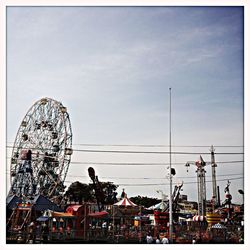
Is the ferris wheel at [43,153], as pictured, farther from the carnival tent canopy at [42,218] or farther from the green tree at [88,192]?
the green tree at [88,192]

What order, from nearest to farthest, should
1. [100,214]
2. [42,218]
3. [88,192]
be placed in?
1. [100,214]
2. [42,218]
3. [88,192]

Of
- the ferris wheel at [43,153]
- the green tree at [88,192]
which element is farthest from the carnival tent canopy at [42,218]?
the green tree at [88,192]

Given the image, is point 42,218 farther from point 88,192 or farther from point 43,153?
point 88,192

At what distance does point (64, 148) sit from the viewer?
299 inches

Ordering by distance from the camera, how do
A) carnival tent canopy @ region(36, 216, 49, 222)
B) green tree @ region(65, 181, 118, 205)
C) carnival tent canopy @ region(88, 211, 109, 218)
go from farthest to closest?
green tree @ region(65, 181, 118, 205) < carnival tent canopy @ region(36, 216, 49, 222) < carnival tent canopy @ region(88, 211, 109, 218)

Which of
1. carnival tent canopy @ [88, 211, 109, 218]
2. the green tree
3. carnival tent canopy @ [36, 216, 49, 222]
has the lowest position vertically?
the green tree

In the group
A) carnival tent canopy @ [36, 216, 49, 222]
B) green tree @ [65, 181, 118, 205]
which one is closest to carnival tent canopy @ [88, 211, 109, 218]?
carnival tent canopy @ [36, 216, 49, 222]

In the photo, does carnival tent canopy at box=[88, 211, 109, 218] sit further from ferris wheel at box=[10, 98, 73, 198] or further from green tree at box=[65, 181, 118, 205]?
green tree at box=[65, 181, 118, 205]

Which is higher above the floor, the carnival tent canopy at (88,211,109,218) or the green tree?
the carnival tent canopy at (88,211,109,218)

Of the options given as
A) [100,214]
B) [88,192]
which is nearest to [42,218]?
[100,214]
